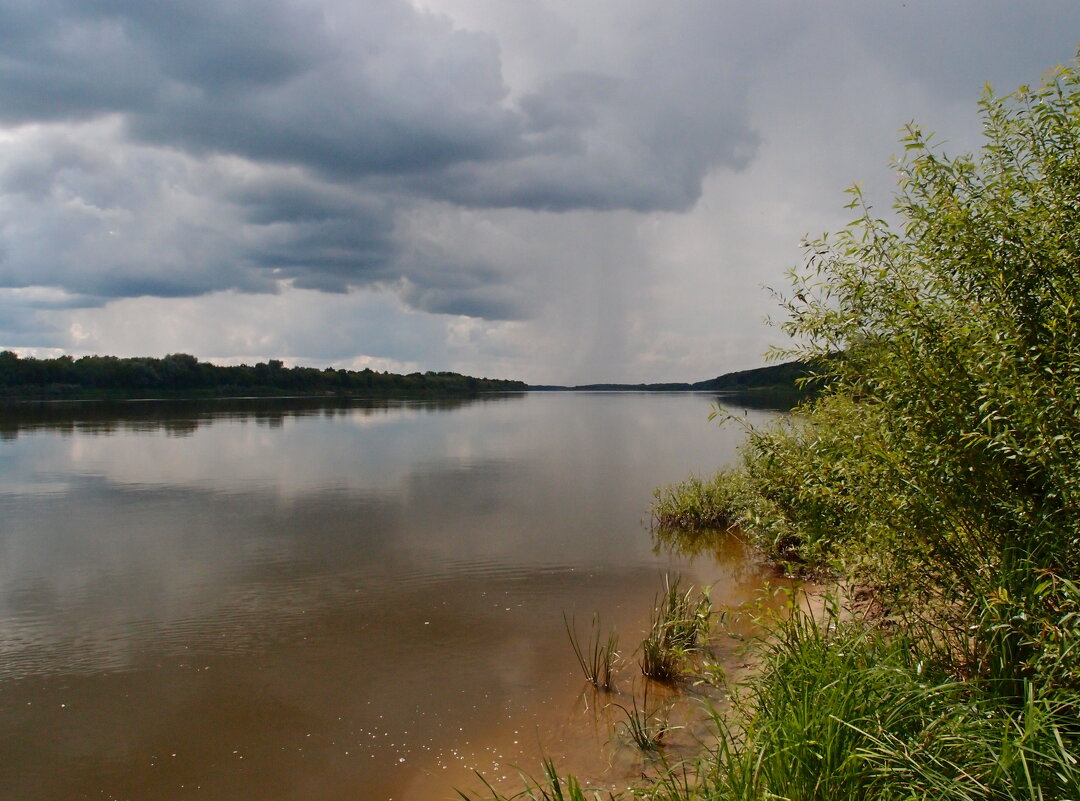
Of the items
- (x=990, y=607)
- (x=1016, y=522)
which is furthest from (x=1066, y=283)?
(x=990, y=607)

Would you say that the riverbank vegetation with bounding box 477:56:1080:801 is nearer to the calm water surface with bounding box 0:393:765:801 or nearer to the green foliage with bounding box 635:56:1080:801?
the green foliage with bounding box 635:56:1080:801

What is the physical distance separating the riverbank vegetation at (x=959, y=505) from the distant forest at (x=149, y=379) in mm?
123801

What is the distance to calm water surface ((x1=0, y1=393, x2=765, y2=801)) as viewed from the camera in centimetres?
702

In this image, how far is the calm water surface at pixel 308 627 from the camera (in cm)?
702

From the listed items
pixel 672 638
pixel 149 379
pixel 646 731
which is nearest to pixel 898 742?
pixel 646 731

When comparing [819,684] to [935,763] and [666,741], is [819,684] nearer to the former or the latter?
[935,763]

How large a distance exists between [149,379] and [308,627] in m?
117

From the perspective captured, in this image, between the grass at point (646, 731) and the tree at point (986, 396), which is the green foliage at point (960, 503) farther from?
the grass at point (646, 731)

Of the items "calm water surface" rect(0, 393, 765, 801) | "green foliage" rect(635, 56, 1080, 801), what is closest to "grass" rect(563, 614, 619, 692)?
"calm water surface" rect(0, 393, 765, 801)

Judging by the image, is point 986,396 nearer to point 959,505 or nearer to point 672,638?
point 959,505

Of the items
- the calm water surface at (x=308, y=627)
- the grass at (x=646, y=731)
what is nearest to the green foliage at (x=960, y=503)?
the grass at (x=646, y=731)

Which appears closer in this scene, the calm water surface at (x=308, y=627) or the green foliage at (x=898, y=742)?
the green foliage at (x=898, y=742)

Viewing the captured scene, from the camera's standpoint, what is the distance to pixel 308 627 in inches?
425

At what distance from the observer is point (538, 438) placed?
4778 cm
